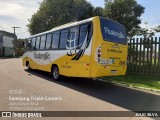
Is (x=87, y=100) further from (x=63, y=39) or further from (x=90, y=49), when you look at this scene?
(x=63, y=39)

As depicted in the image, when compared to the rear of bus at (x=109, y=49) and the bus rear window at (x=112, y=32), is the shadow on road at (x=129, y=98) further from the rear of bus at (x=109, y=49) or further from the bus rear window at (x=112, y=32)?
the bus rear window at (x=112, y=32)

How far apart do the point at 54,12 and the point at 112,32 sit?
87.0ft

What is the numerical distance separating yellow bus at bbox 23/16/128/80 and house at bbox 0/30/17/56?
5649 cm

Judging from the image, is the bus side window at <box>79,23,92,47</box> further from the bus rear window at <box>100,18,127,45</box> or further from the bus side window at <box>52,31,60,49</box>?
the bus side window at <box>52,31,60,49</box>

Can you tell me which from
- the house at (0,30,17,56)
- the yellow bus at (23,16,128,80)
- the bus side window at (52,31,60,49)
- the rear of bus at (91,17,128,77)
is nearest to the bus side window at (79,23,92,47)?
the yellow bus at (23,16,128,80)

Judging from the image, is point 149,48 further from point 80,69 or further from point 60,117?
point 60,117

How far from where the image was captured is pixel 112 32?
36.8 feet

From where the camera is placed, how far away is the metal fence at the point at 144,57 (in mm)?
14117

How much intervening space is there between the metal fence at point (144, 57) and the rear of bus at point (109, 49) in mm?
3010

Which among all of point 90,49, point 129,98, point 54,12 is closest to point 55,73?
point 90,49

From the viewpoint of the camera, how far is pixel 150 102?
8.52 meters

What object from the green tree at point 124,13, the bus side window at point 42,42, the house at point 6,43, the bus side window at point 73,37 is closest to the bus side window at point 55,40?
the bus side window at point 73,37

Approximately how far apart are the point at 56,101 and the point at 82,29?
4.21 m

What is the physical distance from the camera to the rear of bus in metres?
10.4
